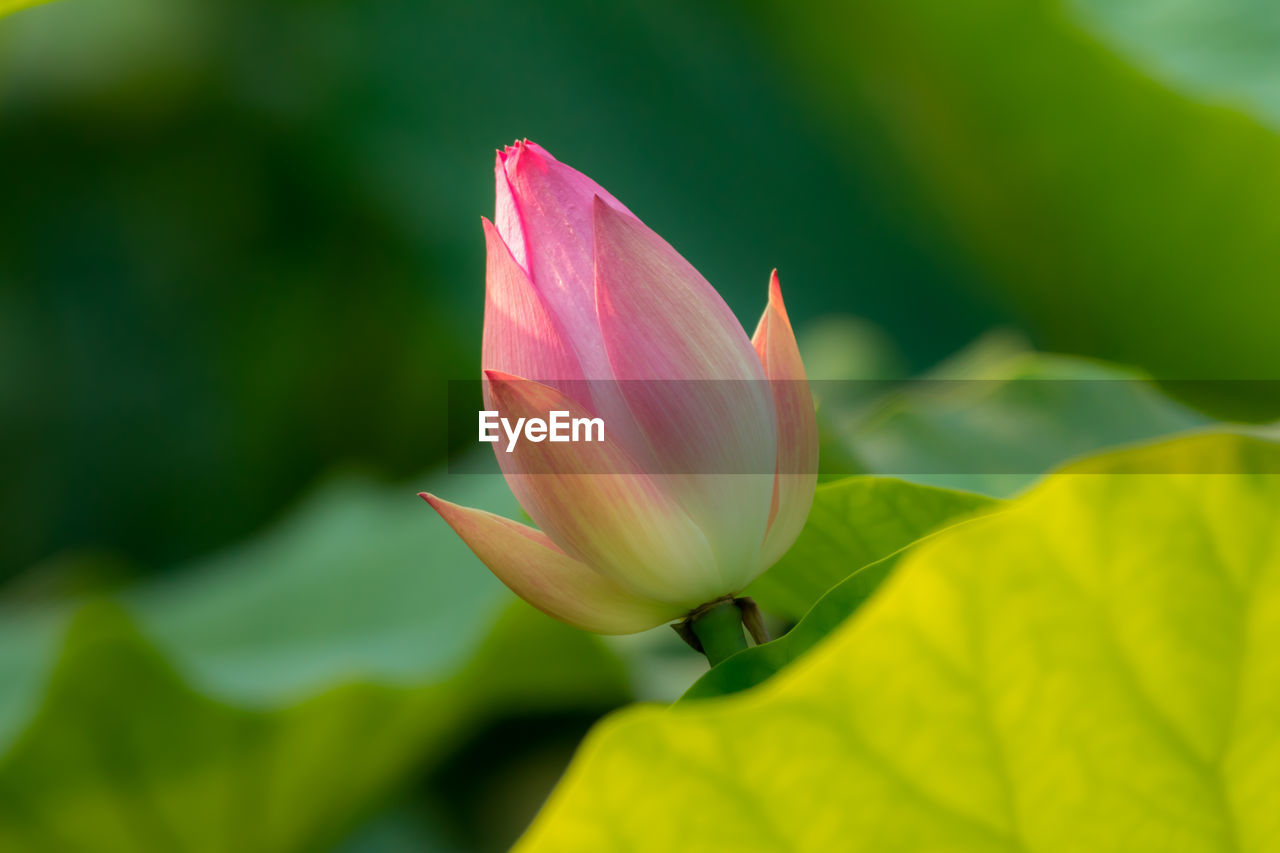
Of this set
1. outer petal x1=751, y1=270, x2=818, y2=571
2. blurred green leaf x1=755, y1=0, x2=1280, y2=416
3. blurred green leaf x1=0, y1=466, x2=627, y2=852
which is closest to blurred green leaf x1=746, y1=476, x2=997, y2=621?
outer petal x1=751, y1=270, x2=818, y2=571

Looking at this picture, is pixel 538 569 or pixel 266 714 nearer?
Answer: pixel 538 569

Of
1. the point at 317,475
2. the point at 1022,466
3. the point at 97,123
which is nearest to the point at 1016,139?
the point at 1022,466

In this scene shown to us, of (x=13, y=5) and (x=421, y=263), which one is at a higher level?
(x=13, y=5)

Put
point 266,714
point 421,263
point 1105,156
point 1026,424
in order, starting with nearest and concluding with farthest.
A: point 266,714
point 1026,424
point 1105,156
point 421,263

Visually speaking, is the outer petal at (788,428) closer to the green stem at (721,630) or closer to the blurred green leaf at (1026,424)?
the green stem at (721,630)

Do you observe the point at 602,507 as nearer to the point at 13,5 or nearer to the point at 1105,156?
the point at 13,5

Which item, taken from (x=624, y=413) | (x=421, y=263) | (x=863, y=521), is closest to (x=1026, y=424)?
(x=863, y=521)
